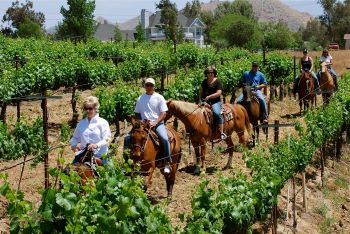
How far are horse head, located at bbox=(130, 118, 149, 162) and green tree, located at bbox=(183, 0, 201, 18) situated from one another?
10668cm

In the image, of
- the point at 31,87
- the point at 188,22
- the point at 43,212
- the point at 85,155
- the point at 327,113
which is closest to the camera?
the point at 43,212

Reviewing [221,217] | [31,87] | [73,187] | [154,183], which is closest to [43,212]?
[73,187]

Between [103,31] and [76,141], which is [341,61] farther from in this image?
[103,31]

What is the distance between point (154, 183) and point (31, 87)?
650 cm

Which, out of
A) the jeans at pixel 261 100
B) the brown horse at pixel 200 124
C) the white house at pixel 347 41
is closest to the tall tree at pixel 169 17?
the white house at pixel 347 41

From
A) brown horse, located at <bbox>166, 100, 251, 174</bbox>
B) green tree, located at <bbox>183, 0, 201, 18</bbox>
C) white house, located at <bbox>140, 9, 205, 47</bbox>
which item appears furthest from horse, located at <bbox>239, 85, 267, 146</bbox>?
green tree, located at <bbox>183, 0, 201, 18</bbox>

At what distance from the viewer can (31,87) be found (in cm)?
1616

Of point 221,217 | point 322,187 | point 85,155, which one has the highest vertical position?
point 85,155

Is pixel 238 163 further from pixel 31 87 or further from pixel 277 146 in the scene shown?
pixel 31 87

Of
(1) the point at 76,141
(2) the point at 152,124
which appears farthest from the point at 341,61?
(1) the point at 76,141

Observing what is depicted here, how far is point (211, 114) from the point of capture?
12070mm

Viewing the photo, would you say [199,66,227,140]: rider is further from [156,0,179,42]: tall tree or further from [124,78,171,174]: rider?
[156,0,179,42]: tall tree

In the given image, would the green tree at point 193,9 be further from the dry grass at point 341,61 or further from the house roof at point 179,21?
the dry grass at point 341,61

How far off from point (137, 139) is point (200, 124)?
3.08 meters
